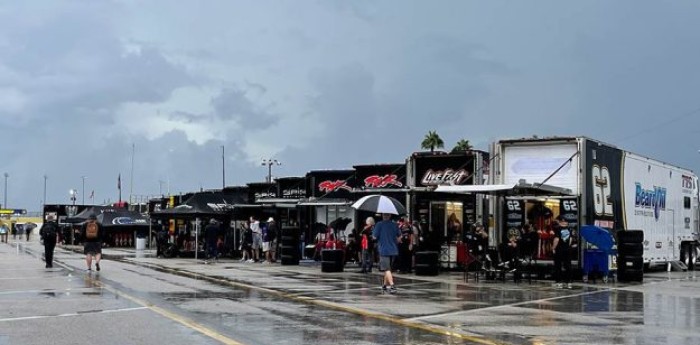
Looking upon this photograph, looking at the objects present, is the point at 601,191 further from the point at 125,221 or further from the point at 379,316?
the point at 125,221

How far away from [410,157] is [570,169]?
7.01 metres

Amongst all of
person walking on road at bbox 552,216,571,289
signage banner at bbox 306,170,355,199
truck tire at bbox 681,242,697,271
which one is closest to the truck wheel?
truck tire at bbox 681,242,697,271

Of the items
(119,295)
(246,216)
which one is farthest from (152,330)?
(246,216)

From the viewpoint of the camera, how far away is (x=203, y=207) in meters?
36.4

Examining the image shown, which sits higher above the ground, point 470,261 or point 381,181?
point 381,181

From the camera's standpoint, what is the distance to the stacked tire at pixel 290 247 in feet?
96.4

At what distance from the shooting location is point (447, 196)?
2842cm

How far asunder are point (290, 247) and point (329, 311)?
15.7 m

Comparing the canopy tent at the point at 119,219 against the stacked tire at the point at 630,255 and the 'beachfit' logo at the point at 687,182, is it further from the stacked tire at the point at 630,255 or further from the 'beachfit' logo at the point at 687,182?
the stacked tire at the point at 630,255

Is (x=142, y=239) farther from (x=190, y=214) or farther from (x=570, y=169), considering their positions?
(x=570, y=169)

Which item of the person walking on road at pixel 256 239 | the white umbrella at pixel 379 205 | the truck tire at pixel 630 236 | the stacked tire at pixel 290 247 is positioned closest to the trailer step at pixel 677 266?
the truck tire at pixel 630 236

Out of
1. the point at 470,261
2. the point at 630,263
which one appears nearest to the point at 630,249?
the point at 630,263

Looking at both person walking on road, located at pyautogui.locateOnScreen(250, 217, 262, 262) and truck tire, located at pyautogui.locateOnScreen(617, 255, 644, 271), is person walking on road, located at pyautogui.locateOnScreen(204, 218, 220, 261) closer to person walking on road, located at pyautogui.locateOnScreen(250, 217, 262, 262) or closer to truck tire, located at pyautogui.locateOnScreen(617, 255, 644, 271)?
person walking on road, located at pyautogui.locateOnScreen(250, 217, 262, 262)

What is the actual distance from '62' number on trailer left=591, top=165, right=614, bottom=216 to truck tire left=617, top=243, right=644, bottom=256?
105 centimetres
